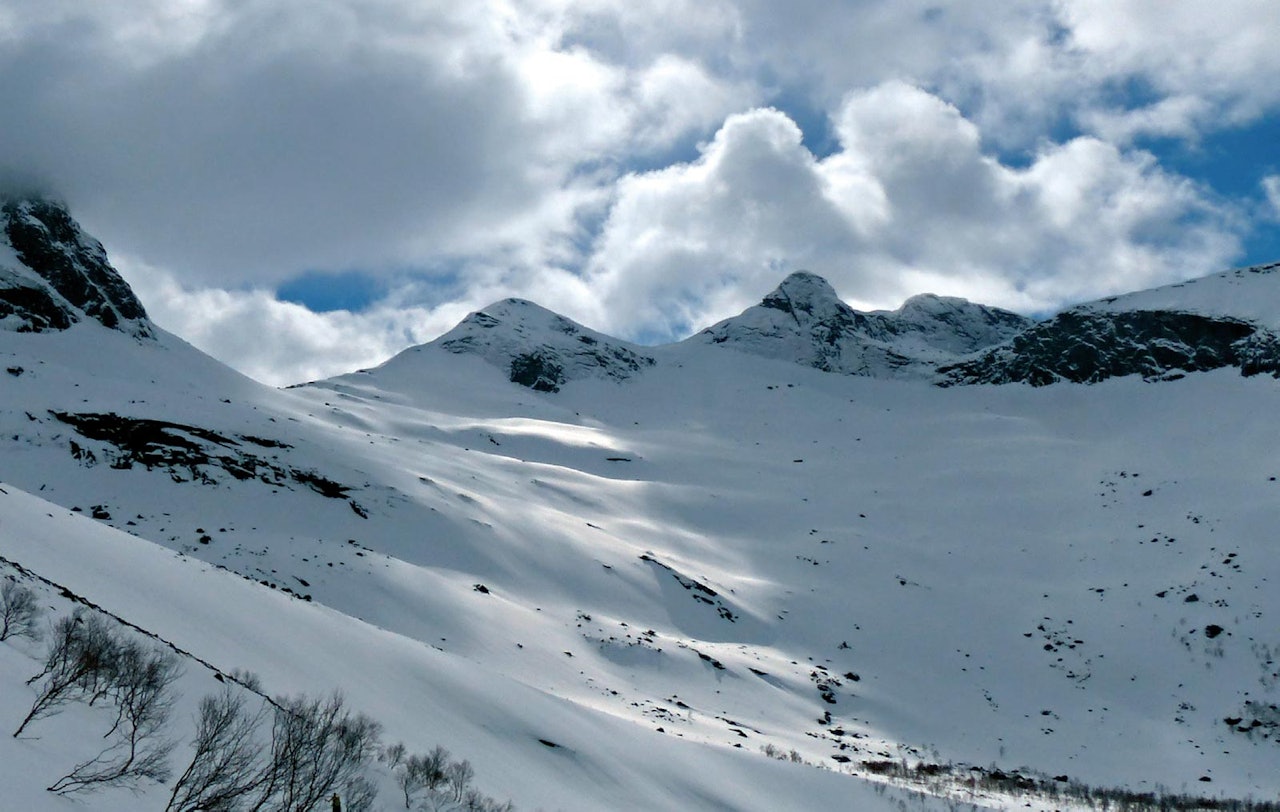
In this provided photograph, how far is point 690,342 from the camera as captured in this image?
148 metres

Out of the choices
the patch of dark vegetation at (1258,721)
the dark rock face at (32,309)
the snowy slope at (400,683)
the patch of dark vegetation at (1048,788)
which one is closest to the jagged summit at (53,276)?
the dark rock face at (32,309)

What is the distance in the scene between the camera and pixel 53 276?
65.7 meters

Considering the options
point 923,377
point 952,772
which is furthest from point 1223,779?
point 923,377

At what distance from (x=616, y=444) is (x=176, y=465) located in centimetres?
5588

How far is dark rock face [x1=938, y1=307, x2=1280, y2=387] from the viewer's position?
96.9 metres

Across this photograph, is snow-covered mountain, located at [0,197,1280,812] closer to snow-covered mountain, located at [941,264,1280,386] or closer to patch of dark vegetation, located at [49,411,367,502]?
patch of dark vegetation, located at [49,411,367,502]

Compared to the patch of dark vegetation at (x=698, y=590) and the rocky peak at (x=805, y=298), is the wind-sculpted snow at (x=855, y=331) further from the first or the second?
the patch of dark vegetation at (x=698, y=590)

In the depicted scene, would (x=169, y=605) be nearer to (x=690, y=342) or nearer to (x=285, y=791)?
(x=285, y=791)

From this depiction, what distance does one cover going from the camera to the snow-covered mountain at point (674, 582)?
2131cm

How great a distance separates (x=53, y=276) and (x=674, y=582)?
52.4 metres

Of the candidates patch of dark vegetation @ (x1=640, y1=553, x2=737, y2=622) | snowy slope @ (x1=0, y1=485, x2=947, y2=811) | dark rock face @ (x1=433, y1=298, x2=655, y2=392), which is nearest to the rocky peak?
dark rock face @ (x1=433, y1=298, x2=655, y2=392)

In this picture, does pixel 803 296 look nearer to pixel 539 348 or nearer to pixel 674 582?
pixel 539 348

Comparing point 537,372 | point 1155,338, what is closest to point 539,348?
point 537,372

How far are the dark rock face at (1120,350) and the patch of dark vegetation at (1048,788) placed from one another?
237ft
